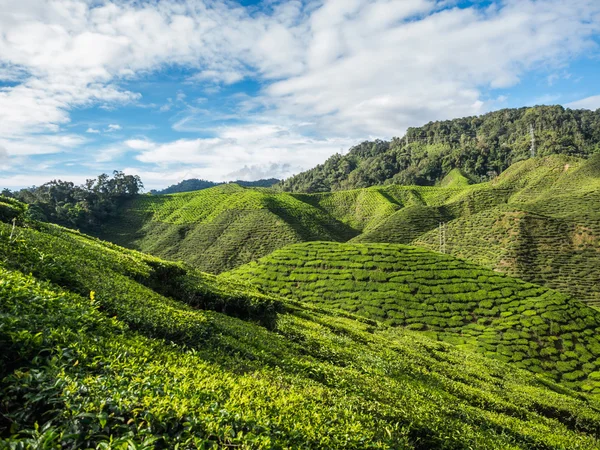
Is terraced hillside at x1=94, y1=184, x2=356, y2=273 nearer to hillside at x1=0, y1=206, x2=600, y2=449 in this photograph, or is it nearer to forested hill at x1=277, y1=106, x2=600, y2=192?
hillside at x1=0, y1=206, x2=600, y2=449

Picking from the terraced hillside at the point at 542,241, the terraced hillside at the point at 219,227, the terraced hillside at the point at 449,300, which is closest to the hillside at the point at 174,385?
the terraced hillside at the point at 449,300

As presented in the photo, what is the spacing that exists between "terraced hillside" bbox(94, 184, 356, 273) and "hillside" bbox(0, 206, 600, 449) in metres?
63.8

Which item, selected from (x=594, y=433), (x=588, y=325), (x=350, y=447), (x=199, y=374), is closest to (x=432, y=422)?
(x=350, y=447)

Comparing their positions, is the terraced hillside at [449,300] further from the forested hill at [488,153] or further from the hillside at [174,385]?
the forested hill at [488,153]

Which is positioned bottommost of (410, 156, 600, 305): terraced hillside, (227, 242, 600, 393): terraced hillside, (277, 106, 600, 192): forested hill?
(227, 242, 600, 393): terraced hillside

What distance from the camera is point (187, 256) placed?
8131 centimetres

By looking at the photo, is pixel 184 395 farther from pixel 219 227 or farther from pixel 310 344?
pixel 219 227

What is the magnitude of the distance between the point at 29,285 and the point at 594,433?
64.5ft

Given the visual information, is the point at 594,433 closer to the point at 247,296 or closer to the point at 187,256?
the point at 247,296

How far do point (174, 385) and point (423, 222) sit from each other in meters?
81.0

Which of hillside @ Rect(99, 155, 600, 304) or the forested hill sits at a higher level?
the forested hill

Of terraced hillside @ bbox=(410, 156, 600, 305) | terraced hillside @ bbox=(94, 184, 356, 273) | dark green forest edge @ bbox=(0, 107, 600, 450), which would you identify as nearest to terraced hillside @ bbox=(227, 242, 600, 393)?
dark green forest edge @ bbox=(0, 107, 600, 450)

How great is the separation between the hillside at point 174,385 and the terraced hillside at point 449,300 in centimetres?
2000

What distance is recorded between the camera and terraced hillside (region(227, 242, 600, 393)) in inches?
1143
